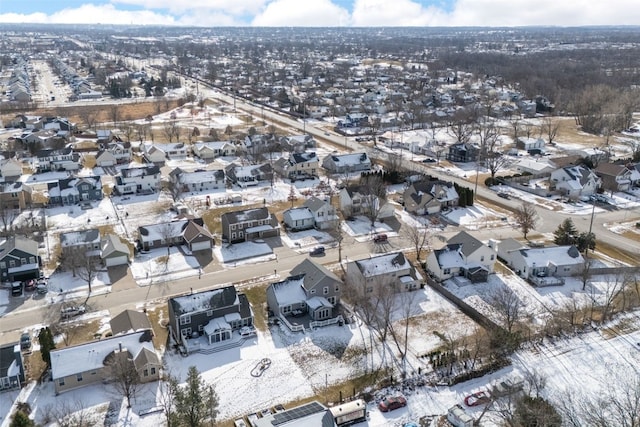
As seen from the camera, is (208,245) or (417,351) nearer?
(417,351)

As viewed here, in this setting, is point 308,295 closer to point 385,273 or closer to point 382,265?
point 385,273

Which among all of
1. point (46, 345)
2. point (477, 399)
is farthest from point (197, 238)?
point (477, 399)

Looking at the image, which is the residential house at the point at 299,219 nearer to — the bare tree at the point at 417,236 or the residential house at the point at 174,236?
the residential house at the point at 174,236

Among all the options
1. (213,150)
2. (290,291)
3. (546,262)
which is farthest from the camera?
(213,150)

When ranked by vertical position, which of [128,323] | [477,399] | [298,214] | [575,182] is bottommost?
[477,399]

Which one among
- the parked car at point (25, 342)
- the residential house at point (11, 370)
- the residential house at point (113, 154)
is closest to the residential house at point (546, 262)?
the residential house at point (11, 370)

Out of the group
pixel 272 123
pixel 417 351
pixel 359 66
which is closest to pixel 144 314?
pixel 417 351

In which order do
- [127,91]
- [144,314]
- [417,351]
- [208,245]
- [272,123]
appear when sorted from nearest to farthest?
[417,351] < [144,314] < [208,245] < [272,123] < [127,91]

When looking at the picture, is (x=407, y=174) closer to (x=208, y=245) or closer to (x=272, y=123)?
(x=208, y=245)
